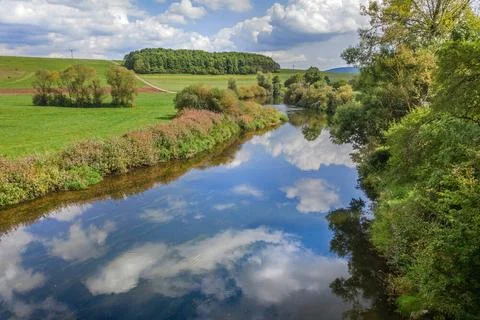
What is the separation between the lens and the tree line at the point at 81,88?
57.2 meters

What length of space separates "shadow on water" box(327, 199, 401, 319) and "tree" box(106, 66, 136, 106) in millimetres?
45065

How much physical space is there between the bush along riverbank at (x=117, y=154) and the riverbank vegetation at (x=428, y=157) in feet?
54.3

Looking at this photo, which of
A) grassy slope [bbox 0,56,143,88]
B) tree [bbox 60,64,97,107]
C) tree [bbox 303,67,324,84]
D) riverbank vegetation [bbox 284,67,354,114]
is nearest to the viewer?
tree [bbox 60,64,97,107]

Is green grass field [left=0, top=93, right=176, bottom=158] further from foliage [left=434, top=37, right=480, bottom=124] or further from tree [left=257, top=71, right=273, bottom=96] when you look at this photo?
tree [left=257, top=71, right=273, bottom=96]

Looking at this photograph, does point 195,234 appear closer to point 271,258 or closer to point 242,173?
point 271,258

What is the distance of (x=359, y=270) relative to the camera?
48.1ft

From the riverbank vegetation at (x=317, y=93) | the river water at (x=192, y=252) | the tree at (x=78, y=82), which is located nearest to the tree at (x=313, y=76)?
the riverbank vegetation at (x=317, y=93)

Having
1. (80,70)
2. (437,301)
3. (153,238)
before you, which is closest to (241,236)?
(153,238)

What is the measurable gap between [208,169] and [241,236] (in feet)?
43.3

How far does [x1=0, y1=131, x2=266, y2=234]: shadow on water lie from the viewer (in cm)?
1976

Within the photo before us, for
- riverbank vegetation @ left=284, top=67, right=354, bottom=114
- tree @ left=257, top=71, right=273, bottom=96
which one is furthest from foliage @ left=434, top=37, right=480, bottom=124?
tree @ left=257, top=71, right=273, bottom=96

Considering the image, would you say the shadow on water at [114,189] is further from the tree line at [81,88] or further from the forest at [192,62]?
the forest at [192,62]

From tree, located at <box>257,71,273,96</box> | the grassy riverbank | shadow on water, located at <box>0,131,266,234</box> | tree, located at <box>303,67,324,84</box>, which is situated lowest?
shadow on water, located at <box>0,131,266,234</box>

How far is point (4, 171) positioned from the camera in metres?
20.9
